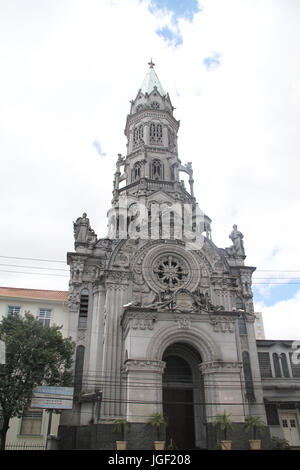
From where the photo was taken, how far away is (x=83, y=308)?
109 ft

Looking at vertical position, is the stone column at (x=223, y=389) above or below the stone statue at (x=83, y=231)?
below

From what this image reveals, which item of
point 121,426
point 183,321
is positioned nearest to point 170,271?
point 183,321

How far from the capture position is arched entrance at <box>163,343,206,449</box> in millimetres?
29109

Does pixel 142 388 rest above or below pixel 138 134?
below

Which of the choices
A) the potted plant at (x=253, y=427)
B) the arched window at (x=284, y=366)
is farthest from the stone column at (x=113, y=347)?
the arched window at (x=284, y=366)

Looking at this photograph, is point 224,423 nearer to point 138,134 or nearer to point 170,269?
point 170,269

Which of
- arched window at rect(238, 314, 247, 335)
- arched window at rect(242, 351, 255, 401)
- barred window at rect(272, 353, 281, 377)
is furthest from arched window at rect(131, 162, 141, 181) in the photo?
barred window at rect(272, 353, 281, 377)

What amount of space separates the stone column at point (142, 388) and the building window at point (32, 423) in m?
7.95

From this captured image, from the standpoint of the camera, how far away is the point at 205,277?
35250 mm

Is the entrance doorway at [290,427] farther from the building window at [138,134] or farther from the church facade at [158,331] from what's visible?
the building window at [138,134]

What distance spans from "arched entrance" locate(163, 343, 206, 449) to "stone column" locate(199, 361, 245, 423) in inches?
53.2

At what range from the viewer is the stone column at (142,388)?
2552 cm

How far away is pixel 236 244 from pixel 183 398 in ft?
52.4
